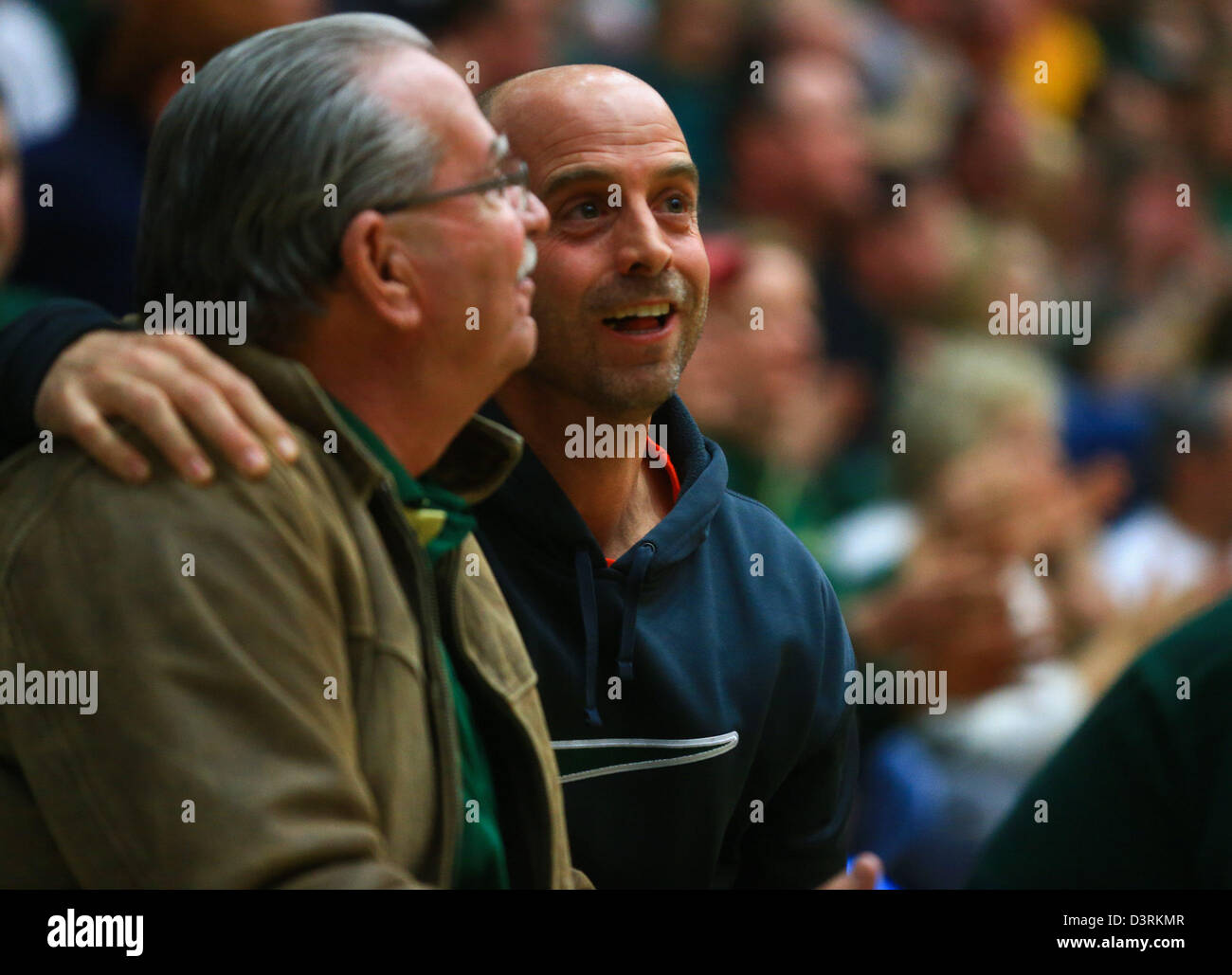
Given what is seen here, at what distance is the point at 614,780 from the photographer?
1.55 metres

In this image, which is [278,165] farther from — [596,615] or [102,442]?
[596,615]

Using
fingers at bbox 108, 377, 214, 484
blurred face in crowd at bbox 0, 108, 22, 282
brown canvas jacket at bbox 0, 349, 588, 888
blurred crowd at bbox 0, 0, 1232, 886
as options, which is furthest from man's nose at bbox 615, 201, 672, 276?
blurred face in crowd at bbox 0, 108, 22, 282

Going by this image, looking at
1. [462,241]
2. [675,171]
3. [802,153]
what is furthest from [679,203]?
[802,153]

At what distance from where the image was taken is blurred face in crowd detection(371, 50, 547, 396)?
129 cm

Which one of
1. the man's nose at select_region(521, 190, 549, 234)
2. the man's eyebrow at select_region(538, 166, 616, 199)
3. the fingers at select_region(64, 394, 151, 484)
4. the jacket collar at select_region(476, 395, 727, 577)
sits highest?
the man's eyebrow at select_region(538, 166, 616, 199)

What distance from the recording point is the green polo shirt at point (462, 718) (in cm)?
131

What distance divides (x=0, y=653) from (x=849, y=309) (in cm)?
308

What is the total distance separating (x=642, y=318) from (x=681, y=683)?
0.34m

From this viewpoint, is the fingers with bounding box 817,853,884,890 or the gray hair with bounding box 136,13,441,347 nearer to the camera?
the gray hair with bounding box 136,13,441,347

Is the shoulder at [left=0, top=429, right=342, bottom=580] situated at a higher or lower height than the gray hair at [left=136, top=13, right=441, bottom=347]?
lower

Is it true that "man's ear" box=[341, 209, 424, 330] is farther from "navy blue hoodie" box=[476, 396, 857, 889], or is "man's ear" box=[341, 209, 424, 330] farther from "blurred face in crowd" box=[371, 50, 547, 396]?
"navy blue hoodie" box=[476, 396, 857, 889]

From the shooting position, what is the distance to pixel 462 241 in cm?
131

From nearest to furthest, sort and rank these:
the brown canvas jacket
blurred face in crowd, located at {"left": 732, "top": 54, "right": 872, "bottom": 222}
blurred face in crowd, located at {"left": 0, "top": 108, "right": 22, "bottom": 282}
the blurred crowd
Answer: the brown canvas jacket, blurred face in crowd, located at {"left": 0, "top": 108, "right": 22, "bottom": 282}, the blurred crowd, blurred face in crowd, located at {"left": 732, "top": 54, "right": 872, "bottom": 222}

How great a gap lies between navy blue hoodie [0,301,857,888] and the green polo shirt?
0.19m
